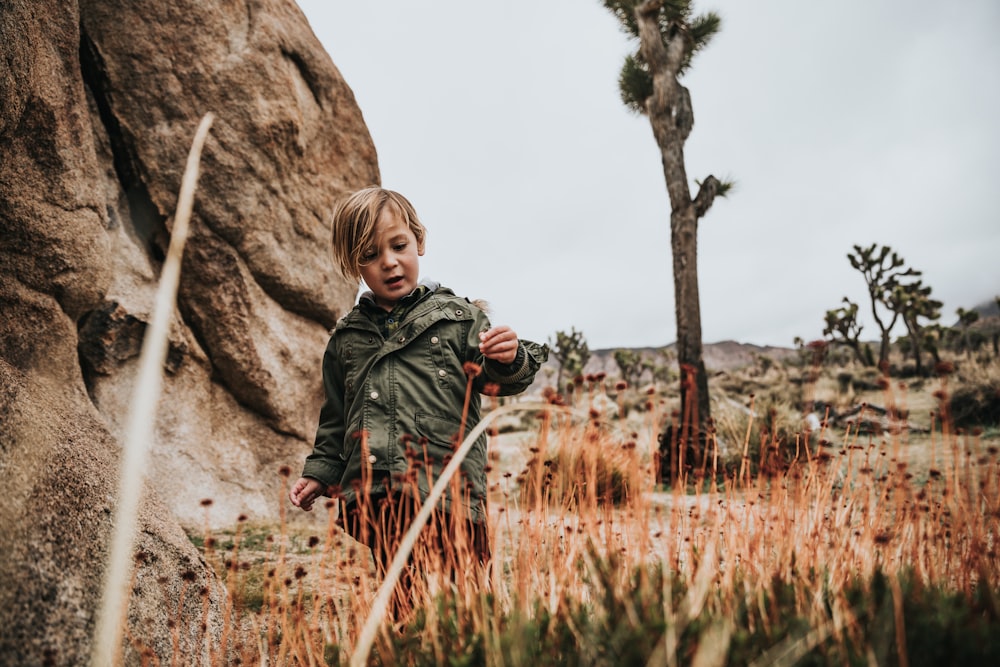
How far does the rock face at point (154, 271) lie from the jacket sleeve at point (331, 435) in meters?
0.55

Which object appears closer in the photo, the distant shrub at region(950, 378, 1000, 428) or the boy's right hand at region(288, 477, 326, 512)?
the boy's right hand at region(288, 477, 326, 512)

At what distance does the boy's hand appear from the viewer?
2.03 metres

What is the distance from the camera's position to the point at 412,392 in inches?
90.0

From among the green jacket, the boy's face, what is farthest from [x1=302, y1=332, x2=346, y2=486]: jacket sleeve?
the boy's face

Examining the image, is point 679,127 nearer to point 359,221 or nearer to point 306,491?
point 359,221

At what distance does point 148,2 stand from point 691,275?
7268mm

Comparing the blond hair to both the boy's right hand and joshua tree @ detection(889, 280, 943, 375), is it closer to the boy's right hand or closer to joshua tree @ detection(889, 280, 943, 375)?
the boy's right hand

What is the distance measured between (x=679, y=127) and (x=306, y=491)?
9.14 meters

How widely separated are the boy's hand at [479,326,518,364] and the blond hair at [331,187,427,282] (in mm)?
752

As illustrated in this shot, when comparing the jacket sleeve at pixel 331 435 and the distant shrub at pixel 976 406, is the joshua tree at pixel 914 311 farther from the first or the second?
the jacket sleeve at pixel 331 435

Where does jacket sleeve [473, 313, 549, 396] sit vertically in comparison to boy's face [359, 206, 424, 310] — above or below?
below

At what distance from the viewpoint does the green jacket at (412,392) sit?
7.23 ft

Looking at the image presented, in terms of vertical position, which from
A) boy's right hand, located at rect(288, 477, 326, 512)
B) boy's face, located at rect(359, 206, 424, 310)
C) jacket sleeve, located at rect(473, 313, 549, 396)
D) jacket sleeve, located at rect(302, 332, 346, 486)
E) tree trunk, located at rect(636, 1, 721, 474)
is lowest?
boy's right hand, located at rect(288, 477, 326, 512)

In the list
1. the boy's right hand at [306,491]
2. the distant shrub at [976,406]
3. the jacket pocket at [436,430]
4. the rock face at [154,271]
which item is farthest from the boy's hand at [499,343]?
the distant shrub at [976,406]
